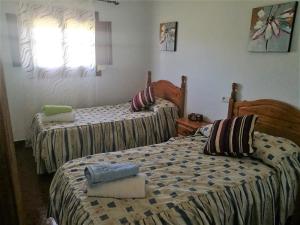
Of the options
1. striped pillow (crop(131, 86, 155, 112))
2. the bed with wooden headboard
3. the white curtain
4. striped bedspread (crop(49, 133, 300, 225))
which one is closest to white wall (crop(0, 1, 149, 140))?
the white curtain

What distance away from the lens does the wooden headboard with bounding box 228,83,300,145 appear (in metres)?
2.15

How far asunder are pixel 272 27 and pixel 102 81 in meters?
2.74

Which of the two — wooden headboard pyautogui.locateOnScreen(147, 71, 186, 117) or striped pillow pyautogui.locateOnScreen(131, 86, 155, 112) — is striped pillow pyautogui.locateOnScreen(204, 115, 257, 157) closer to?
wooden headboard pyautogui.locateOnScreen(147, 71, 186, 117)

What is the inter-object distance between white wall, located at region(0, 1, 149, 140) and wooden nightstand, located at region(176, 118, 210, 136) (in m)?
1.55

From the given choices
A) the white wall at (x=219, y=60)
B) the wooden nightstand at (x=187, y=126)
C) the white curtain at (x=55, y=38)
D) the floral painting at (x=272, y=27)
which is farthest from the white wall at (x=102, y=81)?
the floral painting at (x=272, y=27)

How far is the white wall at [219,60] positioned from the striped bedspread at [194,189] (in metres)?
0.58

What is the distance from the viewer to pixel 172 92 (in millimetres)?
3732

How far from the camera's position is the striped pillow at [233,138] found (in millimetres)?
2102

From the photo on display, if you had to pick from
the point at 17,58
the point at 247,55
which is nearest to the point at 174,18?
the point at 247,55

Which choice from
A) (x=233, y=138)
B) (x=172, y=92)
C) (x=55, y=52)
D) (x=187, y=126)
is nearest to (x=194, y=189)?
(x=233, y=138)

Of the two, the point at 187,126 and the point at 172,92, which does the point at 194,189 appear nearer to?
the point at 187,126

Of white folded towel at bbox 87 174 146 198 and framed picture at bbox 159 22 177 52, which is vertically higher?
framed picture at bbox 159 22 177 52

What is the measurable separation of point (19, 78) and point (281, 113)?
342 centimetres

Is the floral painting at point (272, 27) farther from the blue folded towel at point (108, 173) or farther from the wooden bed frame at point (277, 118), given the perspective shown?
the blue folded towel at point (108, 173)
